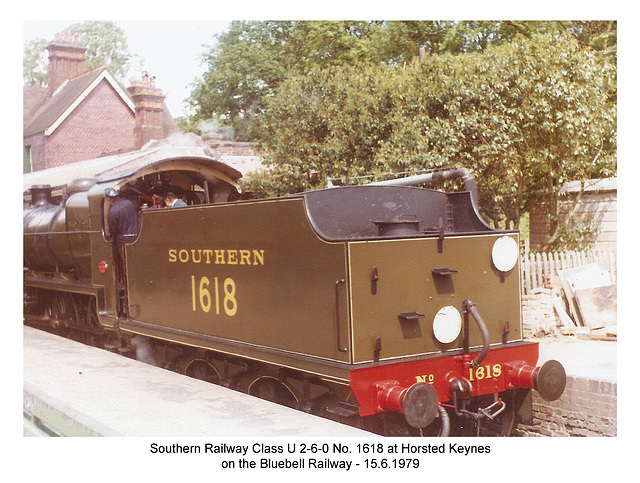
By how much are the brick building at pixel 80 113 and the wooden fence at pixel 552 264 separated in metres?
9.71

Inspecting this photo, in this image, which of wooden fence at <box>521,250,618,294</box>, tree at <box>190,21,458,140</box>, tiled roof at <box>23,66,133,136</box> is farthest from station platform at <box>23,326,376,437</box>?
tiled roof at <box>23,66,133,136</box>

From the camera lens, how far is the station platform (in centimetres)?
492

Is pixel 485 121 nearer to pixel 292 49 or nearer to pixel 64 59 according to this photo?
pixel 292 49

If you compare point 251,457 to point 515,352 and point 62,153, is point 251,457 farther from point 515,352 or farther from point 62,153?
point 62,153

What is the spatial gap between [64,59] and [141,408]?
1144 cm

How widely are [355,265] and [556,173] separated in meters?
7.82

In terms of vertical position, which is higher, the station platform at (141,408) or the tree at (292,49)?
the tree at (292,49)

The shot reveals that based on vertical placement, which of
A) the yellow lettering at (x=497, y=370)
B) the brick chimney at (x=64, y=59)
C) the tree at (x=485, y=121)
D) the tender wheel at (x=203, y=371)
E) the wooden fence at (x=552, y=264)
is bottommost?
the tender wheel at (x=203, y=371)

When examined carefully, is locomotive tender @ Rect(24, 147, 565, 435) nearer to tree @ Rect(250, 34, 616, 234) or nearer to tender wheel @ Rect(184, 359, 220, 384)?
tender wheel @ Rect(184, 359, 220, 384)

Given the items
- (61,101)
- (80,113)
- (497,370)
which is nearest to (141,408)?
(497,370)

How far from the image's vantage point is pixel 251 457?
185 inches

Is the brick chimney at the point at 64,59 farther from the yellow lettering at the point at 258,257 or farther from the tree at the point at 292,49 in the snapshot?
the yellow lettering at the point at 258,257

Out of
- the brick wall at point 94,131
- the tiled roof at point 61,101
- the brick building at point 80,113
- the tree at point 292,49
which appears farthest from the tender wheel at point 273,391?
the brick wall at point 94,131

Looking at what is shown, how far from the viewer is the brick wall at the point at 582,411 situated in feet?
20.3
